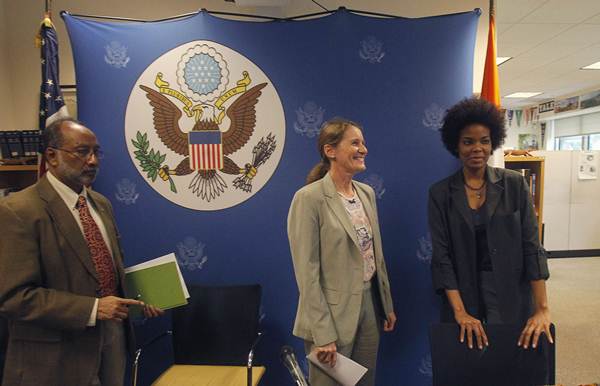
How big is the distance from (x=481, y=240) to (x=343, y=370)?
829mm

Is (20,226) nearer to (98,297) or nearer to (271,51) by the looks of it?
(98,297)

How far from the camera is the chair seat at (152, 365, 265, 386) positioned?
1.83 m

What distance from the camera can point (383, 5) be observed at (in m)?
2.41

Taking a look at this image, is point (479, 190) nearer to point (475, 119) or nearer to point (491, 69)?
point (475, 119)

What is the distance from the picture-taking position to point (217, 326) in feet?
6.73

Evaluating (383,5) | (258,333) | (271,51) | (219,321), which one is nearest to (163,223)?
(219,321)

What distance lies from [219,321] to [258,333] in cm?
24

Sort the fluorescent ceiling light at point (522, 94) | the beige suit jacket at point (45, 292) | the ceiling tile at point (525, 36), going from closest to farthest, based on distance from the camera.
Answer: the beige suit jacket at point (45, 292), the ceiling tile at point (525, 36), the fluorescent ceiling light at point (522, 94)

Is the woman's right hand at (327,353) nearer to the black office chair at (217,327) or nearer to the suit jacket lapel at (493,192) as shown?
the black office chair at (217,327)

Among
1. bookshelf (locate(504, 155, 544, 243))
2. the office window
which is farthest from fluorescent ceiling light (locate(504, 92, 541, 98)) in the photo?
bookshelf (locate(504, 155, 544, 243))

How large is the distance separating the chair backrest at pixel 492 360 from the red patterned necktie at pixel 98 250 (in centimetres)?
132

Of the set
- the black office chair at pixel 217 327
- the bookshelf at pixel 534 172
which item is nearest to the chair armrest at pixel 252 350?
the black office chair at pixel 217 327

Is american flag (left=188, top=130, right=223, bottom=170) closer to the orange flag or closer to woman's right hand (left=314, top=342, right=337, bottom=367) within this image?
woman's right hand (left=314, top=342, right=337, bottom=367)

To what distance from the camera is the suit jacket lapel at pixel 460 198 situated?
1594mm
